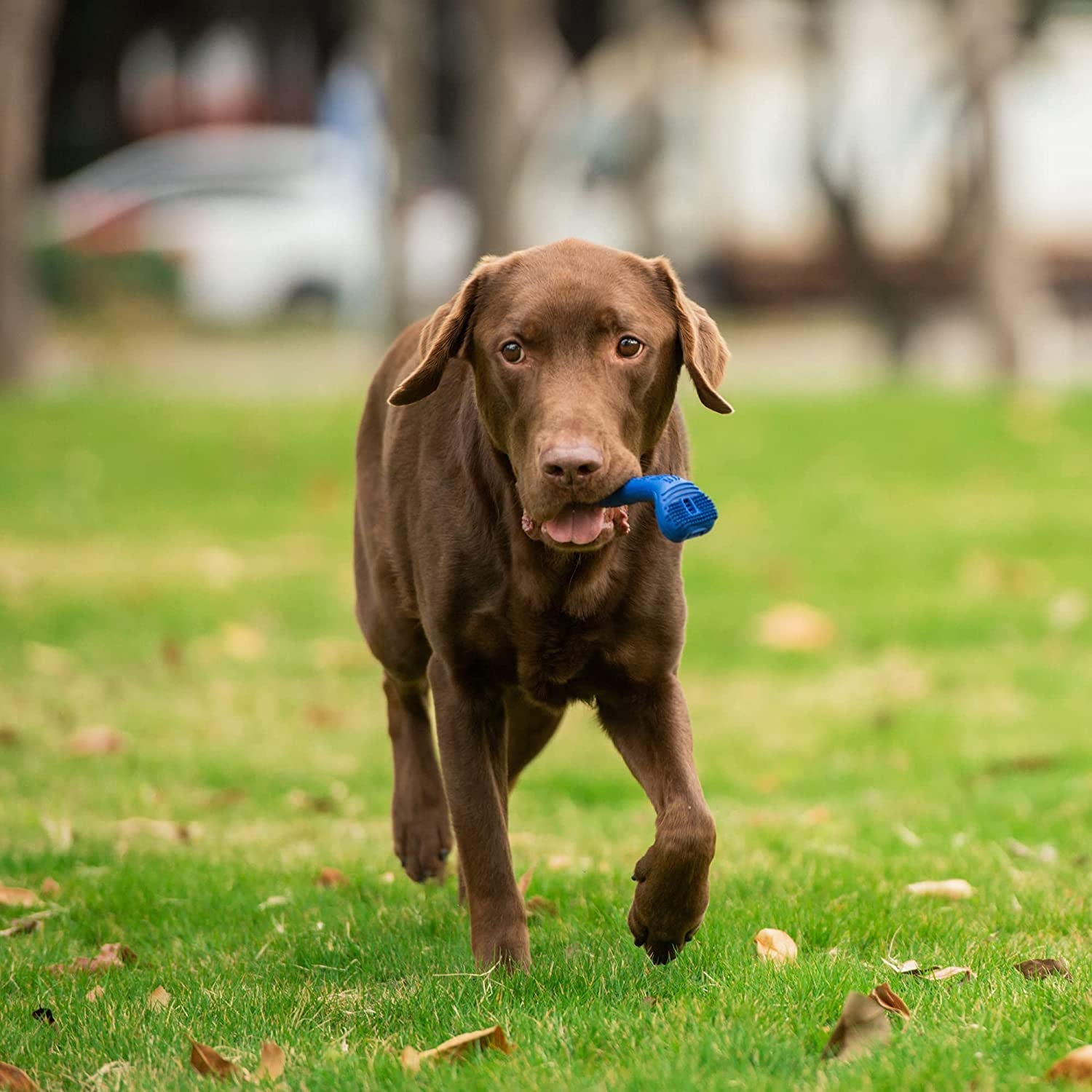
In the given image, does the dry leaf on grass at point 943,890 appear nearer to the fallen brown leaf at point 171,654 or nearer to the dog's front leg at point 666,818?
the dog's front leg at point 666,818

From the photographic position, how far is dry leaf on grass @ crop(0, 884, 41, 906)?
4750mm

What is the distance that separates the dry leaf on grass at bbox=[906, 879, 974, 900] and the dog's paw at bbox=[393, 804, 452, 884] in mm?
1201

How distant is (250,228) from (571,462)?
2490cm

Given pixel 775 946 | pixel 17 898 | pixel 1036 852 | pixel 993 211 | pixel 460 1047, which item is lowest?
pixel 1036 852

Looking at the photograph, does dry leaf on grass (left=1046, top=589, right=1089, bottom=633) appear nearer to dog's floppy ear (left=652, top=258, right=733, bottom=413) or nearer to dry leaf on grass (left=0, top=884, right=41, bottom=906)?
dog's floppy ear (left=652, top=258, right=733, bottom=413)

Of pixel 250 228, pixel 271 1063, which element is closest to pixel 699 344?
pixel 271 1063

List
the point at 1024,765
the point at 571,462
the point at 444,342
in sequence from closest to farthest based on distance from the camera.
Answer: the point at 571,462, the point at 444,342, the point at 1024,765

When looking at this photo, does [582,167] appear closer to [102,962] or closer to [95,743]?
[95,743]

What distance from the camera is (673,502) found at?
3.79 meters

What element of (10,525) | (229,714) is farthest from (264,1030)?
(10,525)

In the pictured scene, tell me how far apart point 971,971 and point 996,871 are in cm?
111

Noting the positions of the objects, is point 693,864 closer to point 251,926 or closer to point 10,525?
point 251,926

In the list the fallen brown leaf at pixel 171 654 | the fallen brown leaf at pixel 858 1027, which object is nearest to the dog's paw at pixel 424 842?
the fallen brown leaf at pixel 858 1027

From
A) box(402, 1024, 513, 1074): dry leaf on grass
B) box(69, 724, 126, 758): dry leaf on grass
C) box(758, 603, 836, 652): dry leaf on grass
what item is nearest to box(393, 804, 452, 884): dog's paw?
box(402, 1024, 513, 1074): dry leaf on grass
